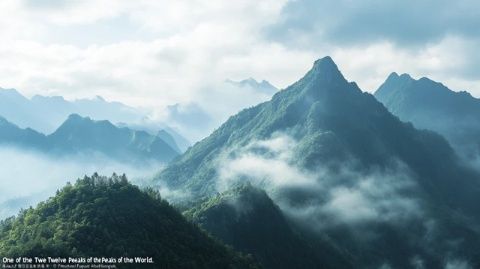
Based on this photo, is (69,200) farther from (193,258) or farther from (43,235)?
(193,258)

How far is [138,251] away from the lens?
14938 cm

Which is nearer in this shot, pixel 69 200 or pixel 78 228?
pixel 78 228

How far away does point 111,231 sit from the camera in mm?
153625

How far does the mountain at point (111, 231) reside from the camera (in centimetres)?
14412

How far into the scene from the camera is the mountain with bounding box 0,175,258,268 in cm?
14412

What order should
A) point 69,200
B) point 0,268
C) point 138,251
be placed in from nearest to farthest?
point 0,268
point 138,251
point 69,200

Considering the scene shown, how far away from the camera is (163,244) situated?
16038 centimetres

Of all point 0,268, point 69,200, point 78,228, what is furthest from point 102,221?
point 0,268

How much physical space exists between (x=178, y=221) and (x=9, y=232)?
153 ft

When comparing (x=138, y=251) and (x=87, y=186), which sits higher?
(x=87, y=186)

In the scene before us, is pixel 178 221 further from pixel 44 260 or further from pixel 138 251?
pixel 44 260

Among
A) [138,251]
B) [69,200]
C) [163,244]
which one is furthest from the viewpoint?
[69,200]

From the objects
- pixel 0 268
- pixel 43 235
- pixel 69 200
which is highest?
pixel 69 200

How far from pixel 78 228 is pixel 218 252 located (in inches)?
1773
